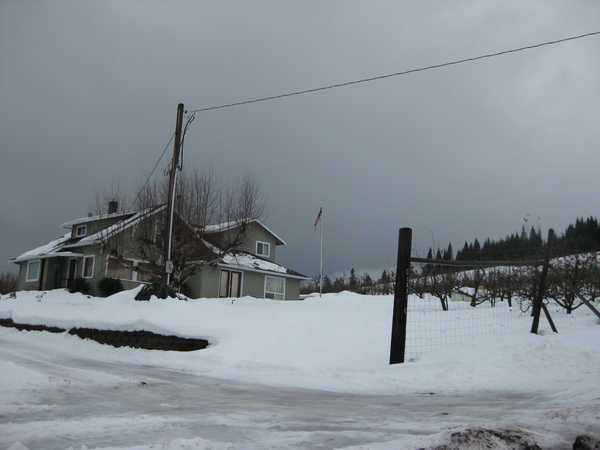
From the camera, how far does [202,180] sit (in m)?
27.2

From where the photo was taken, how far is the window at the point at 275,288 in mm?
35906

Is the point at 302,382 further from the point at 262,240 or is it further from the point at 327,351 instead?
the point at 262,240

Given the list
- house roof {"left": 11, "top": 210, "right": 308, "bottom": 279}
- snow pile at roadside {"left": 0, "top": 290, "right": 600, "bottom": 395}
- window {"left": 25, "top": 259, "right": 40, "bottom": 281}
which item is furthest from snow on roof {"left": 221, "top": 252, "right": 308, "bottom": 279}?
snow pile at roadside {"left": 0, "top": 290, "right": 600, "bottom": 395}

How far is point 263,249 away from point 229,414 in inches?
1288

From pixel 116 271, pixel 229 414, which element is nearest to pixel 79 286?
pixel 116 271

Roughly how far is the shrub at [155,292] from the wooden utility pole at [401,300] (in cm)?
945

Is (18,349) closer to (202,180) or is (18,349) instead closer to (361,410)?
(361,410)

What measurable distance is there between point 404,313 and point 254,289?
25.3 meters

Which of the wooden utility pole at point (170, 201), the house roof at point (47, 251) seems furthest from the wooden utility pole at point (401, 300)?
A: the house roof at point (47, 251)

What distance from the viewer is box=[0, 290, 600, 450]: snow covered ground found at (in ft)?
15.4

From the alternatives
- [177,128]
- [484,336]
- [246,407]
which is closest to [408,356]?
[484,336]

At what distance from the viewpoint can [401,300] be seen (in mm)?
10305

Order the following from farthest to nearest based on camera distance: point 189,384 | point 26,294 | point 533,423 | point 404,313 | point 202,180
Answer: point 26,294, point 202,180, point 404,313, point 189,384, point 533,423

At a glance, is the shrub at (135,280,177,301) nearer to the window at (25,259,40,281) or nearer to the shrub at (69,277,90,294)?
the shrub at (69,277,90,294)
